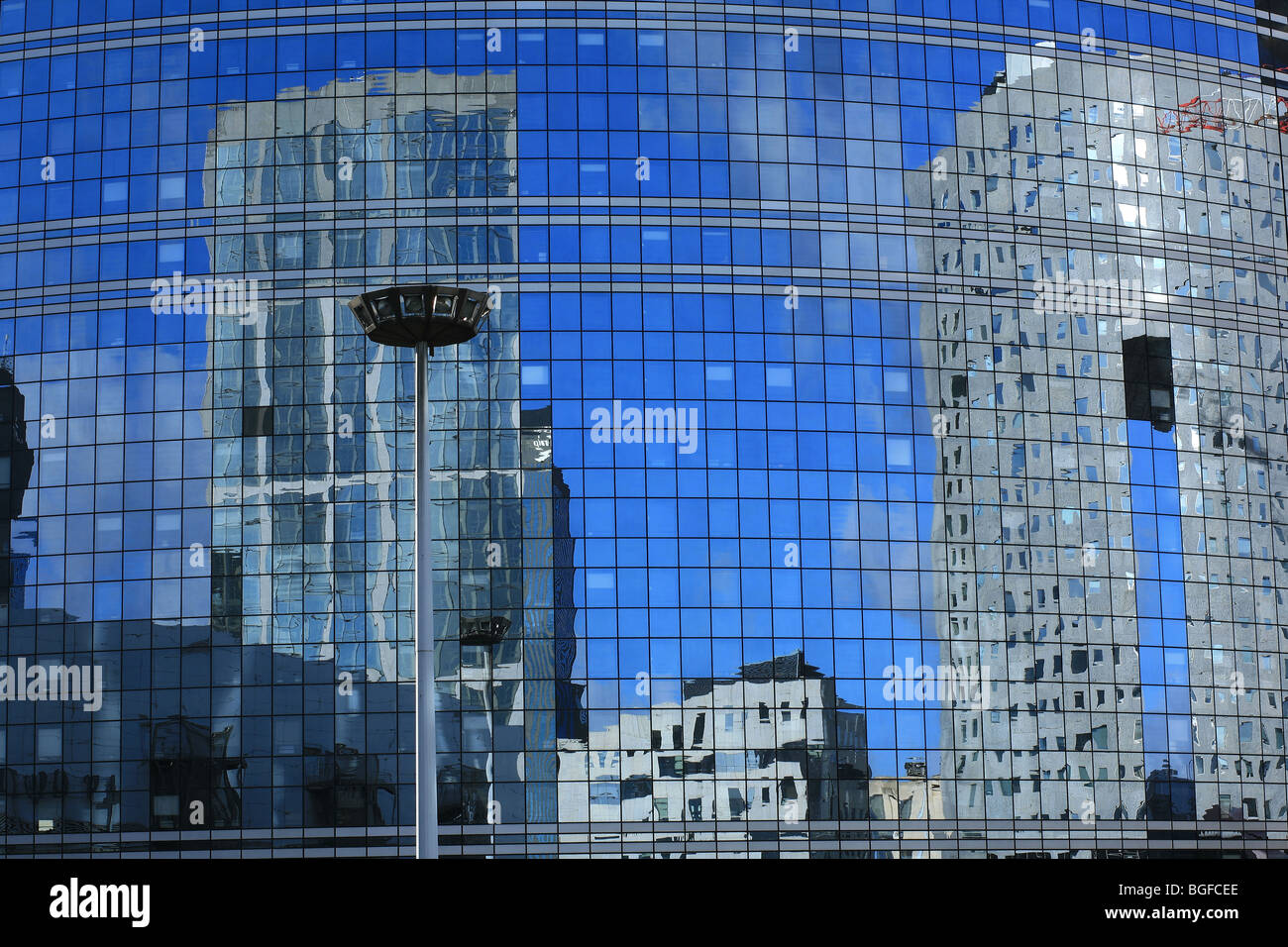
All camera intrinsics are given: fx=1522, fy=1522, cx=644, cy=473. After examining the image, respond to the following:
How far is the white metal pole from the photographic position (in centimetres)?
2367

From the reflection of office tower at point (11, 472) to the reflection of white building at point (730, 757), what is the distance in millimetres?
20704

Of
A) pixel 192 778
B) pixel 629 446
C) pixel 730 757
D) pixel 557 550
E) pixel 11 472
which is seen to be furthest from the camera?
pixel 11 472

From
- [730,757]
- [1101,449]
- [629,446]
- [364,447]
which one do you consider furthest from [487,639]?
[1101,449]

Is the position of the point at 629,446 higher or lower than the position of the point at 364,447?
lower

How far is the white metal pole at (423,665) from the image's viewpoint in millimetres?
23672

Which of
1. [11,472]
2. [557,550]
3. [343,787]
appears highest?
[11,472]

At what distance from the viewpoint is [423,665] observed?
79.8 feet

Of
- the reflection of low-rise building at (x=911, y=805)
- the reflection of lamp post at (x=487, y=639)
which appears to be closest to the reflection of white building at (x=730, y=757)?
the reflection of low-rise building at (x=911, y=805)

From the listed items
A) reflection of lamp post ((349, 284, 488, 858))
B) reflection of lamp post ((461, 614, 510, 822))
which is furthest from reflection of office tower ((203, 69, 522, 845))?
reflection of lamp post ((349, 284, 488, 858))

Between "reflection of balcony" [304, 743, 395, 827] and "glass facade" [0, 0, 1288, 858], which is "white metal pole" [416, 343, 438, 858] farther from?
"reflection of balcony" [304, 743, 395, 827]

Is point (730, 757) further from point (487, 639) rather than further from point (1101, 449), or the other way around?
point (1101, 449)

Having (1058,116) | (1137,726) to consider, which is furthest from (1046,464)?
(1058,116)

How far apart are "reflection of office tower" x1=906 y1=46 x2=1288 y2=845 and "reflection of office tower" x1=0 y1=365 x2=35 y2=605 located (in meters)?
33.1

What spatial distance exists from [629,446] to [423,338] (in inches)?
1095
